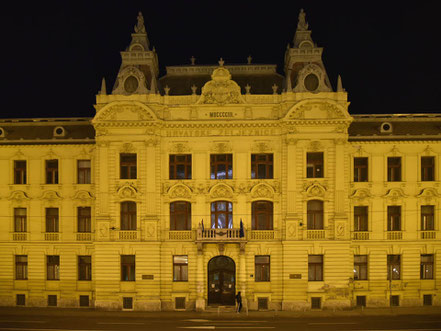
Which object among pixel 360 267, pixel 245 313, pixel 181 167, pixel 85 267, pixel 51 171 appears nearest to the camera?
pixel 245 313

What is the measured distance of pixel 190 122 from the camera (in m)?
38.3

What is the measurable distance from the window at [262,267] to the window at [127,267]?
10204 millimetres

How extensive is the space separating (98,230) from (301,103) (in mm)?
19645

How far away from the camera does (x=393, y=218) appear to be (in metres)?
39.2

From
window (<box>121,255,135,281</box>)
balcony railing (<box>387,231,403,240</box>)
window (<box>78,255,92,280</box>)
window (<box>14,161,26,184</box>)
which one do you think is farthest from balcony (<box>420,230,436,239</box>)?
window (<box>14,161,26,184</box>)

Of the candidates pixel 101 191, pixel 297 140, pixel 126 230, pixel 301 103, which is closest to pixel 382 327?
pixel 297 140

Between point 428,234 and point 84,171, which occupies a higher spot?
point 84,171

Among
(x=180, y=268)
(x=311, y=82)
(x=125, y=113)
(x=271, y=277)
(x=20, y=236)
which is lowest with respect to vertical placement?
(x=271, y=277)

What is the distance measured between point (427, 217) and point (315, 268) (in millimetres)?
10687

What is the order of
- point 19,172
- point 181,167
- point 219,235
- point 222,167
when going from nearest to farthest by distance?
point 219,235 → point 222,167 → point 181,167 → point 19,172

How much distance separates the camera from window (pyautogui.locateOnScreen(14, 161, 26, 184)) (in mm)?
40562

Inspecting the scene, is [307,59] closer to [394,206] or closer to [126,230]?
[394,206]

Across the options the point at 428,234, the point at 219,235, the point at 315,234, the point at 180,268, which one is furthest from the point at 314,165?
the point at 180,268

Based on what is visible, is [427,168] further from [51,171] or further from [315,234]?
[51,171]
